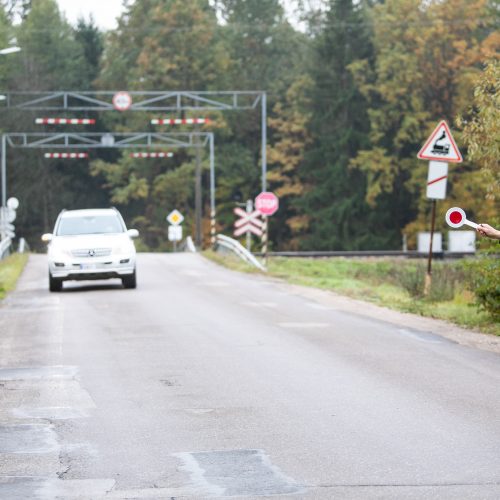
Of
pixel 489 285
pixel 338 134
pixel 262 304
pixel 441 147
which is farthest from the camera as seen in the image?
pixel 338 134

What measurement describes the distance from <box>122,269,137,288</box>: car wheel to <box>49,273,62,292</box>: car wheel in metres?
1.38

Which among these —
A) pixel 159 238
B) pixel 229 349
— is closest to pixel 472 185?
pixel 159 238

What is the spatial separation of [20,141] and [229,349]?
272 ft

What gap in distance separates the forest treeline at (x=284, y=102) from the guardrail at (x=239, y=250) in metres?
20.1

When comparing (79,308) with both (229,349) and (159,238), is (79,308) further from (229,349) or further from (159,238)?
(159,238)

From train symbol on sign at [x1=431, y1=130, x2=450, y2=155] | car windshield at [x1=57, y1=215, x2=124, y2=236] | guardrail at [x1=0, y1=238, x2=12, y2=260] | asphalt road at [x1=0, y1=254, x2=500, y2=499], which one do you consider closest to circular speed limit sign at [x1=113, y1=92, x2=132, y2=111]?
guardrail at [x1=0, y1=238, x2=12, y2=260]

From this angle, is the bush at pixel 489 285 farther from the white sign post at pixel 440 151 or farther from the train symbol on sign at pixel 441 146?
the train symbol on sign at pixel 441 146

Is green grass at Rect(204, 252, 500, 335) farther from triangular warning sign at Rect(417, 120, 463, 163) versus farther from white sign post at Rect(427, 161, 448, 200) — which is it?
triangular warning sign at Rect(417, 120, 463, 163)

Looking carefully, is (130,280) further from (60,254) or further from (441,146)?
(441,146)

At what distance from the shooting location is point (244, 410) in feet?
34.6

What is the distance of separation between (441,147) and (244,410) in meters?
13.4

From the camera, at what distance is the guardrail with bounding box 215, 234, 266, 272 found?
40203 millimetres

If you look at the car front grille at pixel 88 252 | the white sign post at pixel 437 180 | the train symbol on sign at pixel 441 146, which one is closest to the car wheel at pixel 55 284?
the car front grille at pixel 88 252

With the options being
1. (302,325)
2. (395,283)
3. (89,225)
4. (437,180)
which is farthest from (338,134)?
(302,325)
